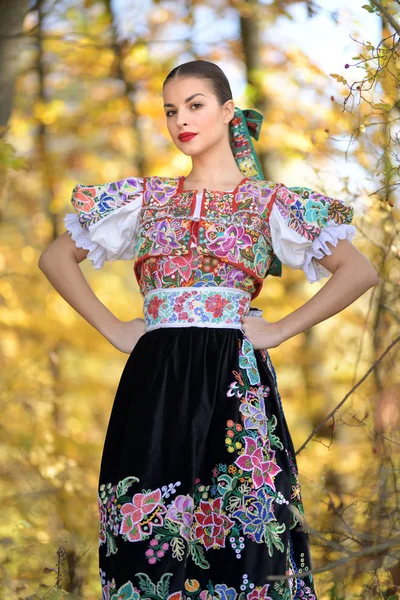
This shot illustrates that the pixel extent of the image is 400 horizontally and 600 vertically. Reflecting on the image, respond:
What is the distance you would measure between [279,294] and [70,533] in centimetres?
183

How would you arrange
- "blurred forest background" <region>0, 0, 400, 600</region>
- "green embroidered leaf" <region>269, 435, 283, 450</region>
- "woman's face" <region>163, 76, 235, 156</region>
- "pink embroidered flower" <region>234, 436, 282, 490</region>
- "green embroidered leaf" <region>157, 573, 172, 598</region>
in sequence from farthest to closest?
"blurred forest background" <region>0, 0, 400, 600</region>
"woman's face" <region>163, 76, 235, 156</region>
"green embroidered leaf" <region>269, 435, 283, 450</region>
"pink embroidered flower" <region>234, 436, 282, 490</region>
"green embroidered leaf" <region>157, 573, 172, 598</region>

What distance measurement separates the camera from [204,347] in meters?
2.04

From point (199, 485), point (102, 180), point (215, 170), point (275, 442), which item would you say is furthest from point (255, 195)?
point (102, 180)

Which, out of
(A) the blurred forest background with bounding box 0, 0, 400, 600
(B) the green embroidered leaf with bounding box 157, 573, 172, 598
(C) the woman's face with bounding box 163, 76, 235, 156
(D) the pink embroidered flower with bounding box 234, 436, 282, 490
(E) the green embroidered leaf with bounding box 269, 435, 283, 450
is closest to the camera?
Result: (B) the green embroidered leaf with bounding box 157, 573, 172, 598

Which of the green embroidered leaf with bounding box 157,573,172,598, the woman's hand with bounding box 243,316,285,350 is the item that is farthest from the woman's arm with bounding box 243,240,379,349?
the green embroidered leaf with bounding box 157,573,172,598

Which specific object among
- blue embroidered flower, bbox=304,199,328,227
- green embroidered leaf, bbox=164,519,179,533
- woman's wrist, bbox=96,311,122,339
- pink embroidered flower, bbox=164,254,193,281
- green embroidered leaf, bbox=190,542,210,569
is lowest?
green embroidered leaf, bbox=190,542,210,569

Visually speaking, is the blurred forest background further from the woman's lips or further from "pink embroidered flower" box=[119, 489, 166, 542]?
"pink embroidered flower" box=[119, 489, 166, 542]

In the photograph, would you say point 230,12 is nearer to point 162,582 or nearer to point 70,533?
point 70,533

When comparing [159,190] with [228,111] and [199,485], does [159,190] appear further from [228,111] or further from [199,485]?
[199,485]

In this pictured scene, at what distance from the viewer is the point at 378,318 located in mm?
3326

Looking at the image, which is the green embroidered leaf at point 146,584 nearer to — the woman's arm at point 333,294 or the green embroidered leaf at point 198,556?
the green embroidered leaf at point 198,556

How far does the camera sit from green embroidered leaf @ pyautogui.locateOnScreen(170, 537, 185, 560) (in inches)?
73.2

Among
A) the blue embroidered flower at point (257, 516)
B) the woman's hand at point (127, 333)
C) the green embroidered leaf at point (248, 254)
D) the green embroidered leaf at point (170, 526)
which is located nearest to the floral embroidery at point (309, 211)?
the green embroidered leaf at point (248, 254)

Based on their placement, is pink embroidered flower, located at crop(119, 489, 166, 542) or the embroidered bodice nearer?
pink embroidered flower, located at crop(119, 489, 166, 542)
